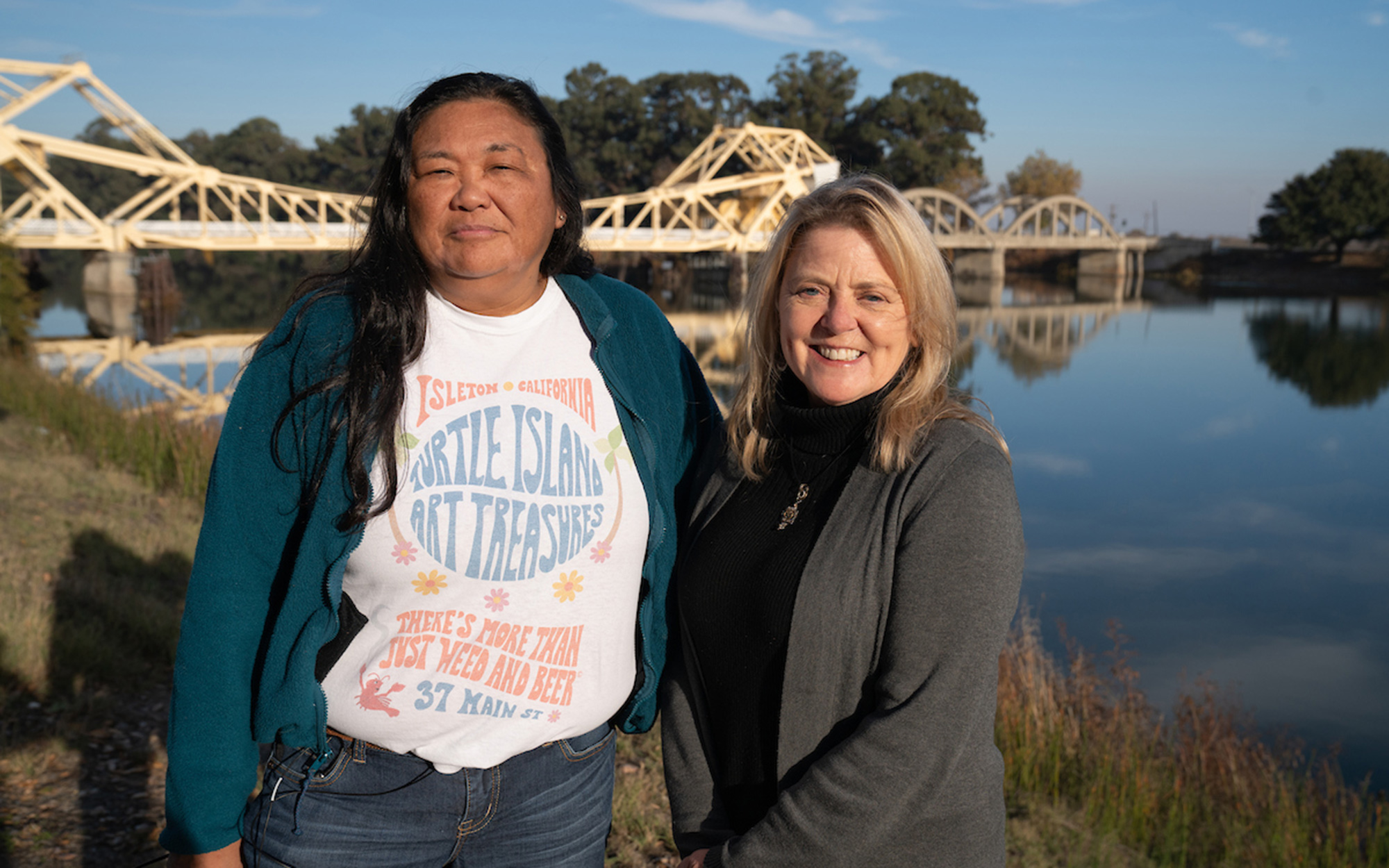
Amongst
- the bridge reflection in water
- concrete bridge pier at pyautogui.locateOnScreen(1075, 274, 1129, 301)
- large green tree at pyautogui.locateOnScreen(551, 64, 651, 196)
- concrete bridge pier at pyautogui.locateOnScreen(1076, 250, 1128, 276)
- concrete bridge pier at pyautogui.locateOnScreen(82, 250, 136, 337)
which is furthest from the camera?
concrete bridge pier at pyautogui.locateOnScreen(1076, 250, 1128, 276)

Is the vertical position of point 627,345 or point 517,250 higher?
point 517,250

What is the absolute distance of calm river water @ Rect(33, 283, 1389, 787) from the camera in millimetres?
6285

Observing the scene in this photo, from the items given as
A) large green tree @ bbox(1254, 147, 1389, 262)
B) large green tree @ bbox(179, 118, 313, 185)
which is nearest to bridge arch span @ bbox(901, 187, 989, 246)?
large green tree @ bbox(1254, 147, 1389, 262)

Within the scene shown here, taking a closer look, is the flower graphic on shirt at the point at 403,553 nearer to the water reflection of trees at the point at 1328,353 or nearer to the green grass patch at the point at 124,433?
the green grass patch at the point at 124,433

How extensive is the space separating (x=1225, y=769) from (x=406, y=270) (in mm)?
3875

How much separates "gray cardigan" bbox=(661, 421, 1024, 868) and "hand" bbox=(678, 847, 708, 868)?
0.06 m

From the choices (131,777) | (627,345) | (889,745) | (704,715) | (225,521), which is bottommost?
(131,777)

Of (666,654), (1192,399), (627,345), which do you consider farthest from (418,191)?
(1192,399)

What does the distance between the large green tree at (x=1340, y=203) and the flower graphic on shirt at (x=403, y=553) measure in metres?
46.8

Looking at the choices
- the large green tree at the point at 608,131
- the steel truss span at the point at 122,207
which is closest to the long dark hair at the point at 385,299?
the steel truss span at the point at 122,207

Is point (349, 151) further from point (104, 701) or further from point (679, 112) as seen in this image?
point (104, 701)

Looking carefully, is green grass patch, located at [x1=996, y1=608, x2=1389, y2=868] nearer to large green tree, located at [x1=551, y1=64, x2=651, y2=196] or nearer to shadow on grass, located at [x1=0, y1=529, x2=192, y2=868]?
shadow on grass, located at [x1=0, y1=529, x2=192, y2=868]

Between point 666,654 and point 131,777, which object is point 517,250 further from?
point 131,777

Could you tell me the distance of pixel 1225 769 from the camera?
3.81 meters
